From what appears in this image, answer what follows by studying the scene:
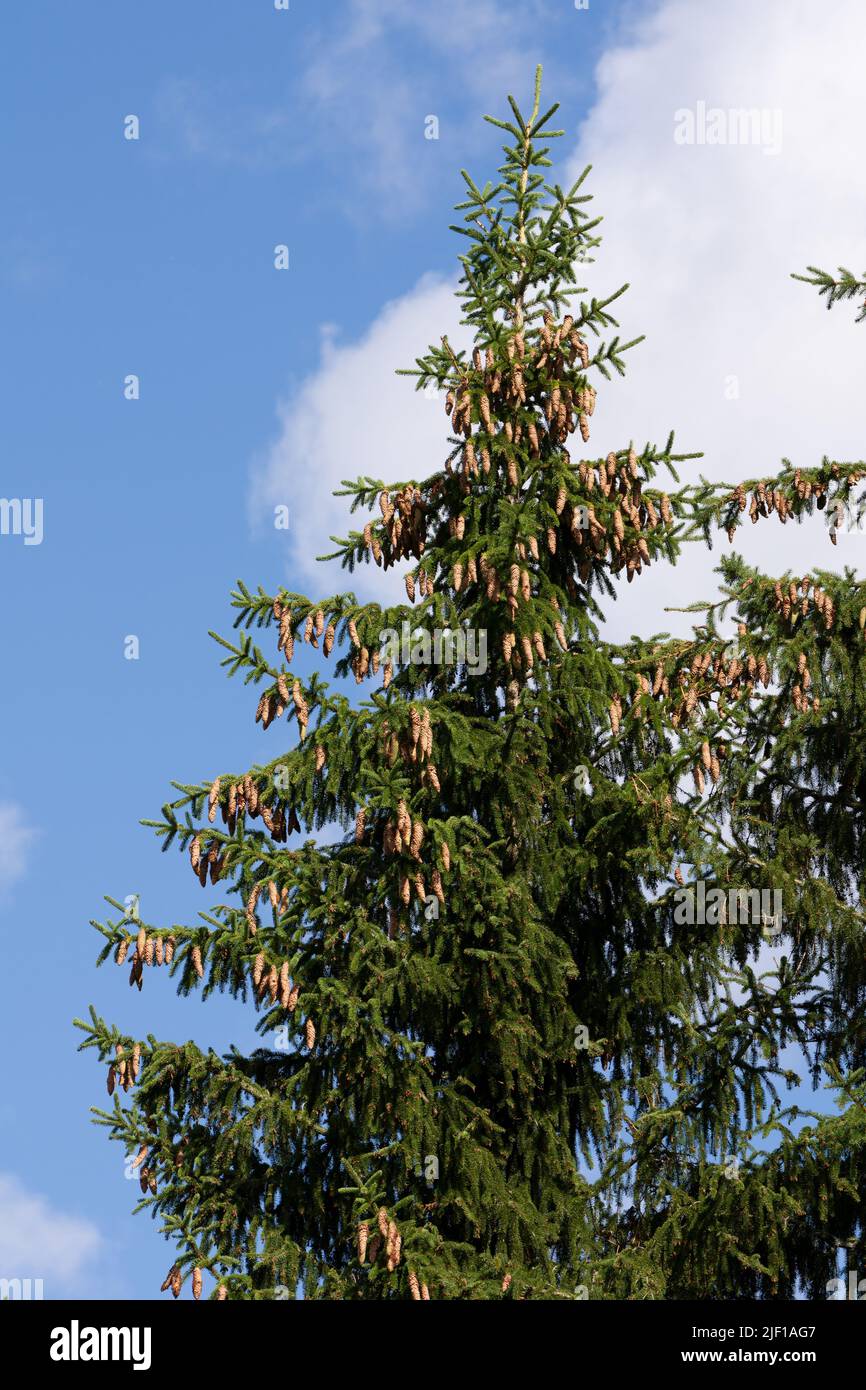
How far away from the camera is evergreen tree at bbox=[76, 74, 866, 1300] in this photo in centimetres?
1282

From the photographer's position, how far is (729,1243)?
1277cm

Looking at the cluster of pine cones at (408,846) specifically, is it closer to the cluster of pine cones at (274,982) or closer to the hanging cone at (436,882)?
the hanging cone at (436,882)

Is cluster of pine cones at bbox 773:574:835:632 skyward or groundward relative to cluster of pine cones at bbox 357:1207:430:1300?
skyward

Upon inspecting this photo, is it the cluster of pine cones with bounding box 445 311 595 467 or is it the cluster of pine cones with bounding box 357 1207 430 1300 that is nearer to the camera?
the cluster of pine cones with bounding box 357 1207 430 1300

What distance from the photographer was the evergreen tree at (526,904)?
12820 mm

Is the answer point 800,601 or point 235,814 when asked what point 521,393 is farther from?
point 235,814

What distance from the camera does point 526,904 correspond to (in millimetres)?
13406

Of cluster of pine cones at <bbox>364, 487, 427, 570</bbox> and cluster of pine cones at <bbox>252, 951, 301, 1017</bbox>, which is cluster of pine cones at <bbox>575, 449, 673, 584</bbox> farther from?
cluster of pine cones at <bbox>252, 951, 301, 1017</bbox>

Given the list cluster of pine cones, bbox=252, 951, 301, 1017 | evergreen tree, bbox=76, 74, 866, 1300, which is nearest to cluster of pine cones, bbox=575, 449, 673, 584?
evergreen tree, bbox=76, 74, 866, 1300

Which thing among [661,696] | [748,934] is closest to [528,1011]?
[748,934]

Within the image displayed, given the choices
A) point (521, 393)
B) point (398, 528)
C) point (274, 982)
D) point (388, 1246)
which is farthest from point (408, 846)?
point (521, 393)

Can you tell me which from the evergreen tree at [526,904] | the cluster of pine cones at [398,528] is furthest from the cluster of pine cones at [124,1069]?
the cluster of pine cones at [398,528]
